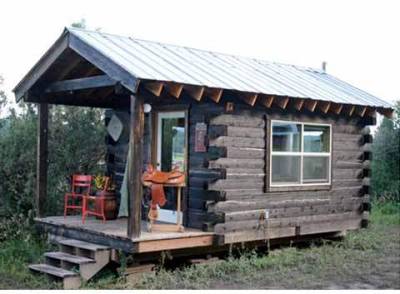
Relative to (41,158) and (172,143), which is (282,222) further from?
(41,158)

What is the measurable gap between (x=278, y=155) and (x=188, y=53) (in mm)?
2479

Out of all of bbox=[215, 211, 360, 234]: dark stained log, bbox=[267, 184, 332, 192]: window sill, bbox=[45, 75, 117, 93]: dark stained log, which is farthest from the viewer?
bbox=[267, 184, 332, 192]: window sill

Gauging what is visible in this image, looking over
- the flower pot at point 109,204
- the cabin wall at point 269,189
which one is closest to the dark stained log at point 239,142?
the cabin wall at point 269,189

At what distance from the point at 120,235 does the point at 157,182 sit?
1108 millimetres

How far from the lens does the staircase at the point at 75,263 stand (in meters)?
8.05

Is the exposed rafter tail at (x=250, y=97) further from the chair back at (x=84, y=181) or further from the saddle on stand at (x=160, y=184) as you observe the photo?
the chair back at (x=84, y=181)

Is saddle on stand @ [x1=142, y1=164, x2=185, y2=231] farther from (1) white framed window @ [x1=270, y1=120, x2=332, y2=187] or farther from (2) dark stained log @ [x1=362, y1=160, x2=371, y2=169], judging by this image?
(2) dark stained log @ [x1=362, y1=160, x2=371, y2=169]

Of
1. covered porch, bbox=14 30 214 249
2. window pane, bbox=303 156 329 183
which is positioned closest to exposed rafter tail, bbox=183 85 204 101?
covered porch, bbox=14 30 214 249

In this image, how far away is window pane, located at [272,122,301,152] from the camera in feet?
33.6

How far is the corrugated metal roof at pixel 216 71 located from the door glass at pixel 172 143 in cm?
110

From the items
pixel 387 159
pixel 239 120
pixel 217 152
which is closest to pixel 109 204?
pixel 217 152

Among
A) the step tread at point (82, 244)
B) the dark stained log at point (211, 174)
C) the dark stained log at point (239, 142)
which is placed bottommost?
the step tread at point (82, 244)

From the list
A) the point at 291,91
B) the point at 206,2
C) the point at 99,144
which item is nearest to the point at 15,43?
the point at 206,2

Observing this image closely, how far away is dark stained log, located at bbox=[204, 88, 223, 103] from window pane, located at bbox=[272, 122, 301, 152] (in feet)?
5.86
